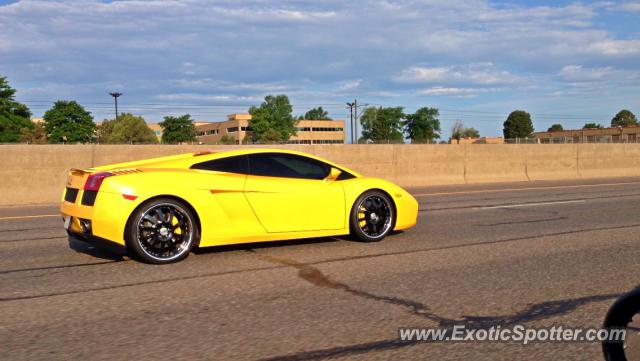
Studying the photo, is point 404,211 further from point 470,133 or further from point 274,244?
point 470,133

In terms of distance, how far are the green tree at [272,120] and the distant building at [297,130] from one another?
3.36 meters

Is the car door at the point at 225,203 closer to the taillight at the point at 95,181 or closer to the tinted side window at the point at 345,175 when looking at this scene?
the taillight at the point at 95,181

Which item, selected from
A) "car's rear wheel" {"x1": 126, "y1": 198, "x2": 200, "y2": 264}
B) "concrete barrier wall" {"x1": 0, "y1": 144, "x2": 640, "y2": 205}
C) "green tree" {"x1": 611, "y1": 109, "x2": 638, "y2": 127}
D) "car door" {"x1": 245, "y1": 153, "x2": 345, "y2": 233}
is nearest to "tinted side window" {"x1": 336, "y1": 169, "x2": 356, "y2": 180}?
"car door" {"x1": 245, "y1": 153, "x2": 345, "y2": 233}

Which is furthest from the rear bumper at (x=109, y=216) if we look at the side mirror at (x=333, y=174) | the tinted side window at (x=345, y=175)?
the tinted side window at (x=345, y=175)

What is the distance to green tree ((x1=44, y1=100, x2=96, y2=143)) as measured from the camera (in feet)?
323

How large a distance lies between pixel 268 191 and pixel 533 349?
388 centimetres

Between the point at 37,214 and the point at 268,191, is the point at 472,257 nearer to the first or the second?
the point at 268,191

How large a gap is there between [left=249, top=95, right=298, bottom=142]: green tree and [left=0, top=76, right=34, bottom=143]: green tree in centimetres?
4185

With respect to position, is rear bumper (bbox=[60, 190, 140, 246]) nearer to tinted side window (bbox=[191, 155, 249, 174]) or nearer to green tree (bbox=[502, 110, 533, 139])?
tinted side window (bbox=[191, 155, 249, 174])

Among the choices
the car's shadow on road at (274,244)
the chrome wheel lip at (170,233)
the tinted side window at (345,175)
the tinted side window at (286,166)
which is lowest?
the car's shadow on road at (274,244)

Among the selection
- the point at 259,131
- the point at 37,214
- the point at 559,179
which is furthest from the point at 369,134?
the point at 37,214

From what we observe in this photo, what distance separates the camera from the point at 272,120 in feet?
418

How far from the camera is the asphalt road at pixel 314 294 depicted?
4.07 m

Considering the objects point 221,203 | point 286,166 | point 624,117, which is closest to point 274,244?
point 286,166
